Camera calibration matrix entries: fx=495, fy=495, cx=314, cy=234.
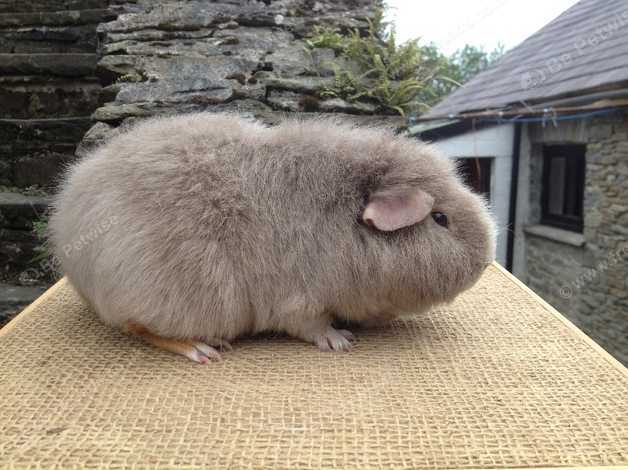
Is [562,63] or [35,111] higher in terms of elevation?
[562,63]

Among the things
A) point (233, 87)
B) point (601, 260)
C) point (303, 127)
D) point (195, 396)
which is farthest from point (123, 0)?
point (601, 260)

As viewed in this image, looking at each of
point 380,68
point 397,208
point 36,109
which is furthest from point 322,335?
point 36,109

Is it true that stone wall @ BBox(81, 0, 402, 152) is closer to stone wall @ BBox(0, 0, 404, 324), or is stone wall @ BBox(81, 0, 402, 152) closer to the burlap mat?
stone wall @ BBox(0, 0, 404, 324)

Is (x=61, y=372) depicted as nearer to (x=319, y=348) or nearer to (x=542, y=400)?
(x=319, y=348)

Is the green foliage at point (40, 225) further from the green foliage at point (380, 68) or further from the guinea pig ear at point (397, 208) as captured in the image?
the guinea pig ear at point (397, 208)

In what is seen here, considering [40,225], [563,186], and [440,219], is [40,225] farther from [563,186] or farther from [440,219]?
[563,186]

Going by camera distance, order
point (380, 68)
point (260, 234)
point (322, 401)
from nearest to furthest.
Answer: point (322, 401) → point (260, 234) → point (380, 68)
